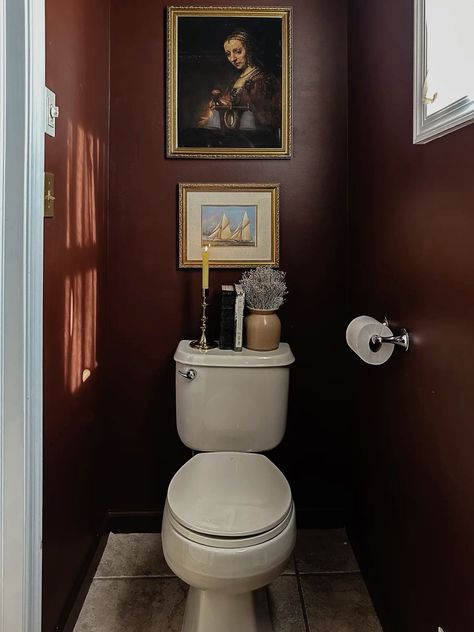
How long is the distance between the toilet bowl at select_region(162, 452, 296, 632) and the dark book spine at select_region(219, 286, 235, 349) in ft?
1.52

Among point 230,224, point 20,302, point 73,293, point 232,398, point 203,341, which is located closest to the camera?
point 20,302

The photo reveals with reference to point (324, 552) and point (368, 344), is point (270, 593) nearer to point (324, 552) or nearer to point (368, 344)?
point (324, 552)

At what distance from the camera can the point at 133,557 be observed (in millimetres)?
1920

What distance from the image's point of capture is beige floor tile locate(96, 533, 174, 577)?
6.02ft

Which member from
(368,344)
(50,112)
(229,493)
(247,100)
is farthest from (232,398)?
(247,100)

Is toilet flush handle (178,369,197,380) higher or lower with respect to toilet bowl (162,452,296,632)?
higher

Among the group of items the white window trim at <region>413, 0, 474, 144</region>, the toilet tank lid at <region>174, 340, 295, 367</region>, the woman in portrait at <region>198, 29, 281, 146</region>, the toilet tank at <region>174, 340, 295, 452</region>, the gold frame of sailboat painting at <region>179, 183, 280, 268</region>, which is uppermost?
the woman in portrait at <region>198, 29, 281, 146</region>

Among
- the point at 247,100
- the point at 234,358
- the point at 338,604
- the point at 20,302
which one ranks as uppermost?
the point at 247,100

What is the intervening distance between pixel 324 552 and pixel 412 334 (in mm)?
1077

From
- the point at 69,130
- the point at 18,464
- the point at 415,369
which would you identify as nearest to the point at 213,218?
the point at 69,130

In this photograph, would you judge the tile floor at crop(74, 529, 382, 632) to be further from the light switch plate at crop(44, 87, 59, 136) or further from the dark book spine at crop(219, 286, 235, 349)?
the light switch plate at crop(44, 87, 59, 136)

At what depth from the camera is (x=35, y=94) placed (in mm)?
1170

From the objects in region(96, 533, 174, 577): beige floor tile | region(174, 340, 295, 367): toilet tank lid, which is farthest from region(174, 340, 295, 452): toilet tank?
region(96, 533, 174, 577): beige floor tile

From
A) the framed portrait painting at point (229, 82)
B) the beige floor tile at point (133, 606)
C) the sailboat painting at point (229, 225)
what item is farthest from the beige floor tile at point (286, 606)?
the framed portrait painting at point (229, 82)
